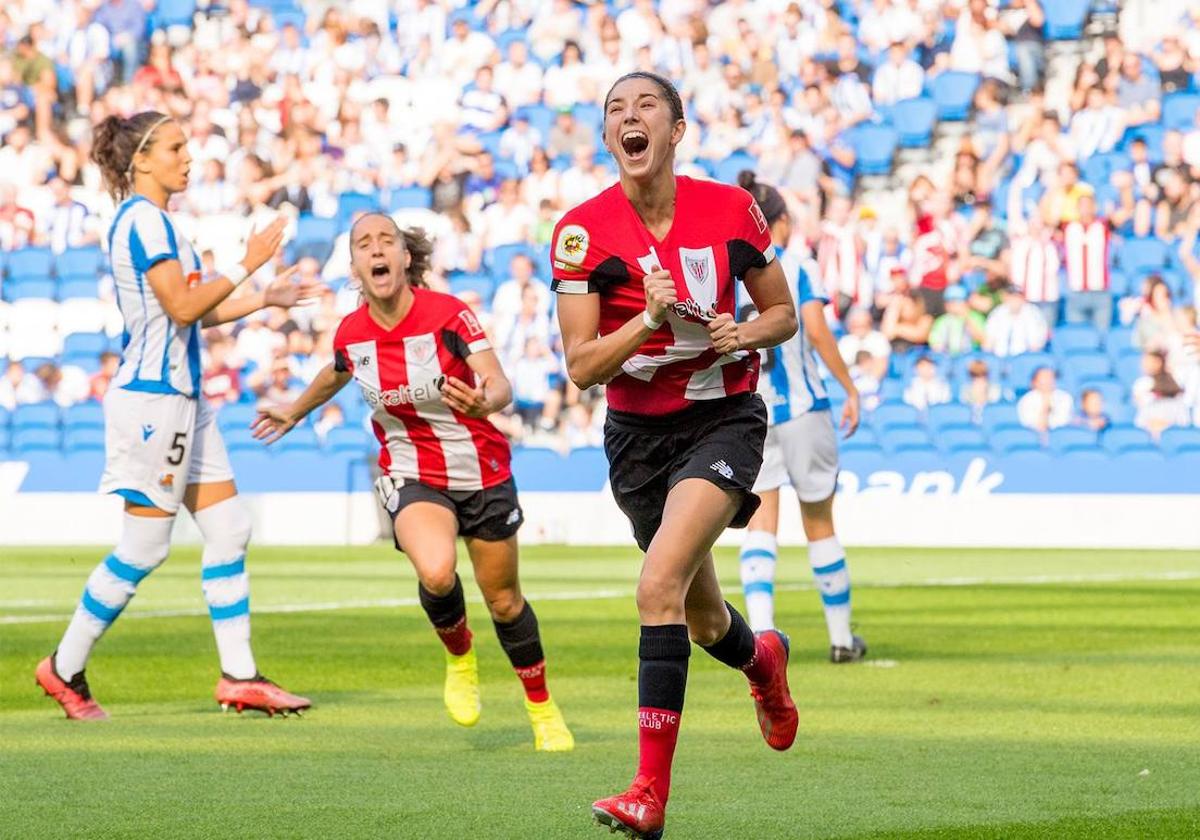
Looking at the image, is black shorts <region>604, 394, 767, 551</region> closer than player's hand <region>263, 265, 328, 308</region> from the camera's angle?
Yes

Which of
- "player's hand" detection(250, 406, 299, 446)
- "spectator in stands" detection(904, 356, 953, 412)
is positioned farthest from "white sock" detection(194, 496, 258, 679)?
"spectator in stands" detection(904, 356, 953, 412)

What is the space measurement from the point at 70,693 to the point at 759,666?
3.35m

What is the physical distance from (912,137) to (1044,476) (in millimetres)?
6138

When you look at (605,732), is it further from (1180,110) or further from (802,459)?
(1180,110)

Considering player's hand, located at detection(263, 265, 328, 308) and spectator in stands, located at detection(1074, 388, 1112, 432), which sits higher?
player's hand, located at detection(263, 265, 328, 308)

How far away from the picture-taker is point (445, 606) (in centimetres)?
820

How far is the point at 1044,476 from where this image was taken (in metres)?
22.0

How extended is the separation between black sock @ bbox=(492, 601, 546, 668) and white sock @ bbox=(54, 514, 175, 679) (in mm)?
1704

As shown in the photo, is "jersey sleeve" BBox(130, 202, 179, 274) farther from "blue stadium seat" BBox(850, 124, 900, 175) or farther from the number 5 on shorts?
"blue stadium seat" BBox(850, 124, 900, 175)

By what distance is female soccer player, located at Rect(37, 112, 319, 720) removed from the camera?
8.86 metres

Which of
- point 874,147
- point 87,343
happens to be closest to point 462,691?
point 874,147

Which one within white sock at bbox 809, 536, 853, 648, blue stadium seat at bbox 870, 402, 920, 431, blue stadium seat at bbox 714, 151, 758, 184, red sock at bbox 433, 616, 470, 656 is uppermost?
blue stadium seat at bbox 714, 151, 758, 184

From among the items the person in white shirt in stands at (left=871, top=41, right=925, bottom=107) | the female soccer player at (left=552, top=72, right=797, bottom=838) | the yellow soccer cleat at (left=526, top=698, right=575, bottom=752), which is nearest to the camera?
the female soccer player at (left=552, top=72, right=797, bottom=838)

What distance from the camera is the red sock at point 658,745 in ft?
18.3
